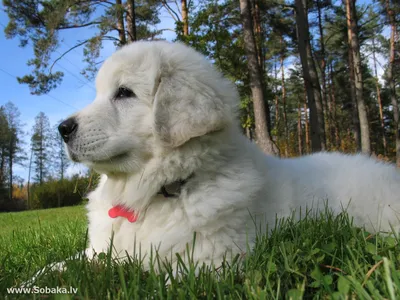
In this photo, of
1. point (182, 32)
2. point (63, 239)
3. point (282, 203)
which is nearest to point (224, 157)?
point (282, 203)

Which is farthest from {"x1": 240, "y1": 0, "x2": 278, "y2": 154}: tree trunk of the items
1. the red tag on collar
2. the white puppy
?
the red tag on collar

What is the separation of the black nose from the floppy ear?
56 centimetres

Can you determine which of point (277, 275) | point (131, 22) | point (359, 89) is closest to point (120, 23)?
point (131, 22)

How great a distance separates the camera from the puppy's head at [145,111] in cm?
235

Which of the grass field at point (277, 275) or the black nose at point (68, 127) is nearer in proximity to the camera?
the grass field at point (277, 275)

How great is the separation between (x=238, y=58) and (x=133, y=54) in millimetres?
13743

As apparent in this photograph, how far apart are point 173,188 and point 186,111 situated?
54cm

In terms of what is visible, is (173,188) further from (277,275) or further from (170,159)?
(277,275)

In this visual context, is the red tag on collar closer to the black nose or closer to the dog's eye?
the black nose

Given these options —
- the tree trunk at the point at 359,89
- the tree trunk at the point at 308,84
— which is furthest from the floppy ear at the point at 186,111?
the tree trunk at the point at 359,89

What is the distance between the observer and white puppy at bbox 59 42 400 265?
7.31ft

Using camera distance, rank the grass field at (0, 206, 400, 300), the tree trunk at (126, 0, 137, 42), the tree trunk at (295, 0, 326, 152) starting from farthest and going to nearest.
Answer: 1. the tree trunk at (126, 0, 137, 42)
2. the tree trunk at (295, 0, 326, 152)
3. the grass field at (0, 206, 400, 300)

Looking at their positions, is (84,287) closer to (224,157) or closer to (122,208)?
(122,208)

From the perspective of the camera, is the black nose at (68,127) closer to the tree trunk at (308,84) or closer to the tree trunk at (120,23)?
the tree trunk at (308,84)
